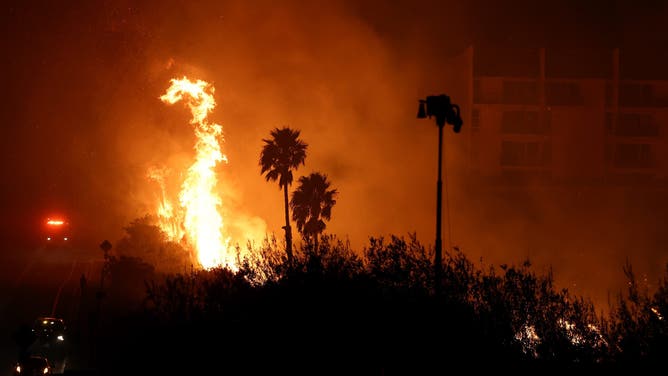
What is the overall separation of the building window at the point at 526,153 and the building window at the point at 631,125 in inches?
257

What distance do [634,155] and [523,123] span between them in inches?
455

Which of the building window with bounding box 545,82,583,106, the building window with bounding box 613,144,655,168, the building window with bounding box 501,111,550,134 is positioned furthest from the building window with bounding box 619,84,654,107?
the building window with bounding box 501,111,550,134

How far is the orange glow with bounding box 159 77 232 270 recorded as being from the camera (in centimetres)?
6638

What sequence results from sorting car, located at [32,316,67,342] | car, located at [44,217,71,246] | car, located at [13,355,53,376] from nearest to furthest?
1. car, located at [13,355,53,376]
2. car, located at [32,316,67,342]
3. car, located at [44,217,71,246]

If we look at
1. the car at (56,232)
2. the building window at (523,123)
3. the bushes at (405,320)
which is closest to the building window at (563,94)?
the building window at (523,123)

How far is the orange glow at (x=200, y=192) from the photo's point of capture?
66.4 metres

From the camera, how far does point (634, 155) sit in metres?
77.4

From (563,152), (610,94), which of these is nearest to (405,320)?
(563,152)

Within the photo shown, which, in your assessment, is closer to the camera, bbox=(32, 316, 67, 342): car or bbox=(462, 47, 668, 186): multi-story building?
bbox=(32, 316, 67, 342): car

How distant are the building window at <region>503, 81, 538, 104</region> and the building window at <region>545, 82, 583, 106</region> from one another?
Answer: 4.21ft

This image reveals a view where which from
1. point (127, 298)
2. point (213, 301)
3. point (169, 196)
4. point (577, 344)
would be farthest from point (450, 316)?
point (169, 196)

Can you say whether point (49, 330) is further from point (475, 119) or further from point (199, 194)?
point (475, 119)

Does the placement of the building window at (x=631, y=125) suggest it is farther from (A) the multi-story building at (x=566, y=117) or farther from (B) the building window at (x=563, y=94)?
(B) the building window at (x=563, y=94)

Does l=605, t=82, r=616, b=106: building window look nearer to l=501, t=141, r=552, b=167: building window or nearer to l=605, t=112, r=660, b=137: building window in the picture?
l=605, t=112, r=660, b=137: building window
